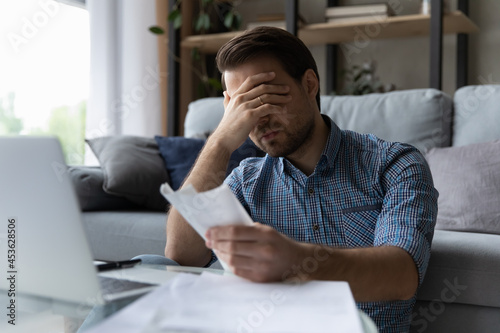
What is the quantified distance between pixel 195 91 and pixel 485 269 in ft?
9.04

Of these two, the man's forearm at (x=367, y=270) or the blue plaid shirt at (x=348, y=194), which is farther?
the blue plaid shirt at (x=348, y=194)

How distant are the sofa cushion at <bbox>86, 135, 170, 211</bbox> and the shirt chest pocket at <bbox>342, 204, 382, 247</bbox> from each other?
1154mm

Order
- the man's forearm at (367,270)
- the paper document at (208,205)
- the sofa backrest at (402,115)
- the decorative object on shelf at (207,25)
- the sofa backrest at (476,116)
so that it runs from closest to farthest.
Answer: the paper document at (208,205) < the man's forearm at (367,270) < the sofa backrest at (476,116) < the sofa backrest at (402,115) < the decorative object on shelf at (207,25)

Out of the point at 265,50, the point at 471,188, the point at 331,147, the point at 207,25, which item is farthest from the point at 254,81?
the point at 207,25

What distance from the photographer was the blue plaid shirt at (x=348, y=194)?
1105 millimetres

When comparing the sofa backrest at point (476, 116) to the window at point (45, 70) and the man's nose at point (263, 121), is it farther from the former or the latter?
the window at point (45, 70)

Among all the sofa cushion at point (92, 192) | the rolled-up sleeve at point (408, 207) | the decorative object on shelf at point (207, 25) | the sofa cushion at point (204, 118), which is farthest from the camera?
the decorative object on shelf at point (207, 25)

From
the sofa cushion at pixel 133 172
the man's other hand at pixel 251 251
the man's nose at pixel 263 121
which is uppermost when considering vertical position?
the man's nose at pixel 263 121

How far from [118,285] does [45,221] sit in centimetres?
18

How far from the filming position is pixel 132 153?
227cm

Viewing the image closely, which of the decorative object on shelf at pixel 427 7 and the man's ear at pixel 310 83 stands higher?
the decorative object on shelf at pixel 427 7

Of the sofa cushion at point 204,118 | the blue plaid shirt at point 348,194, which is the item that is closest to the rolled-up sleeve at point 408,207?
the blue plaid shirt at point 348,194

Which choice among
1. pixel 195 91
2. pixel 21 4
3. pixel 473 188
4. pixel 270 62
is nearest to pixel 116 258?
pixel 270 62

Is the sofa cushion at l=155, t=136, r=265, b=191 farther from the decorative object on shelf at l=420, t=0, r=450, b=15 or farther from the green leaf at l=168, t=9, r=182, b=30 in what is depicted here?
the decorative object on shelf at l=420, t=0, r=450, b=15
